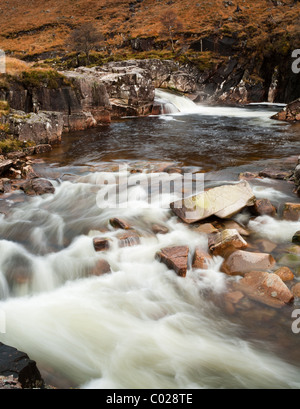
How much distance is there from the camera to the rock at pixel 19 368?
2495 mm

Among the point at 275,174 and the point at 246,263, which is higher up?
the point at 275,174

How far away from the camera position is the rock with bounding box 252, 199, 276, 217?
6.71 m

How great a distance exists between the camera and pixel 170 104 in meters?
23.8

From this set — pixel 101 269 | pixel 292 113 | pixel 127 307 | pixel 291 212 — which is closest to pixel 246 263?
pixel 127 307

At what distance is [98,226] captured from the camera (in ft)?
21.5

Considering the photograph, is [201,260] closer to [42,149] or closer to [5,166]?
[5,166]

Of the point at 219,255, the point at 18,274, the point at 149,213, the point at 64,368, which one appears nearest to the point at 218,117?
the point at 149,213

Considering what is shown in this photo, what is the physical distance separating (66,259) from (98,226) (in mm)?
1184

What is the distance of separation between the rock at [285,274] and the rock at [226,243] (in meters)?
0.88

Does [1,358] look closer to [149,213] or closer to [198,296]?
[198,296]

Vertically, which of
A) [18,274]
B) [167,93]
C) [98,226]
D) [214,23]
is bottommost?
[18,274]

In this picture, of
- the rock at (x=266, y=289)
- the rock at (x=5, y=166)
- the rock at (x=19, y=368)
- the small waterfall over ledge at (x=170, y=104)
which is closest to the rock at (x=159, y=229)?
the rock at (x=266, y=289)

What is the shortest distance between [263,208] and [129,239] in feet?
10.8

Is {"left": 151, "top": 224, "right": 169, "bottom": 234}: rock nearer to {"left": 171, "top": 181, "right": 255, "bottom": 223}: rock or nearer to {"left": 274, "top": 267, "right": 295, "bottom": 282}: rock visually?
{"left": 171, "top": 181, "right": 255, "bottom": 223}: rock
